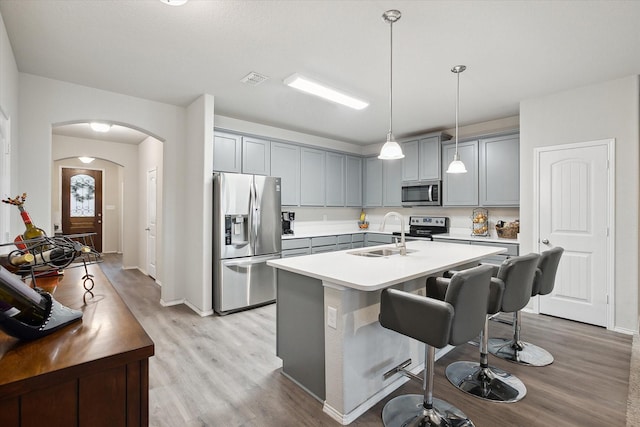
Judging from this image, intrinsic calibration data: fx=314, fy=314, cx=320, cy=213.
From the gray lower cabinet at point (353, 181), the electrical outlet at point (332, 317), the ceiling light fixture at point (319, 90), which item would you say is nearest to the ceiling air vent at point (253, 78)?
the ceiling light fixture at point (319, 90)

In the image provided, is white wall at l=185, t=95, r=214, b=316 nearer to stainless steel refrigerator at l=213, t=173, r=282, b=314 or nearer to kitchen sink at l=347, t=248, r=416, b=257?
stainless steel refrigerator at l=213, t=173, r=282, b=314

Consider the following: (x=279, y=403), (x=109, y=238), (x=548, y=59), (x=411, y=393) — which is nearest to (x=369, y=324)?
(x=411, y=393)

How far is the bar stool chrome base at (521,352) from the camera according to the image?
104 inches

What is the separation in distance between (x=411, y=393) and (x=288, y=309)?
1.05 m

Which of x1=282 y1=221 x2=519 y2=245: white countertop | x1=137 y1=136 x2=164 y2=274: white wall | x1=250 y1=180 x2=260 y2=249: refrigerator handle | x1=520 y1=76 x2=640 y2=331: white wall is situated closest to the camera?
x1=520 y1=76 x2=640 y2=331: white wall

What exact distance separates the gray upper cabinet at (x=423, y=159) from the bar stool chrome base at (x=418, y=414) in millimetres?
3726

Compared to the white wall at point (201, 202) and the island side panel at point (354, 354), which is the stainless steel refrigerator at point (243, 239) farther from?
the island side panel at point (354, 354)

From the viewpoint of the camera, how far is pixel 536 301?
12.6ft

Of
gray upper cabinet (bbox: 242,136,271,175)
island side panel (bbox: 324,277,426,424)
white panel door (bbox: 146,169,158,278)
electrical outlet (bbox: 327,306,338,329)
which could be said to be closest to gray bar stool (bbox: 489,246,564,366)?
island side panel (bbox: 324,277,426,424)

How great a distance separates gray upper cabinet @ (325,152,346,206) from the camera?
572 cm

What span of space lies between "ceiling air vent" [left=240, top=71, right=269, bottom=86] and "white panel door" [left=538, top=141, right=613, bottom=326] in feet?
11.1

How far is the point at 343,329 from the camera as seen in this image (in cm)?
190

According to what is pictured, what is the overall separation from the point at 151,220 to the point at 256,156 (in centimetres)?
260

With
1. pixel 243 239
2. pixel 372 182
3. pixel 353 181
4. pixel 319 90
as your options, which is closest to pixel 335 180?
pixel 353 181
